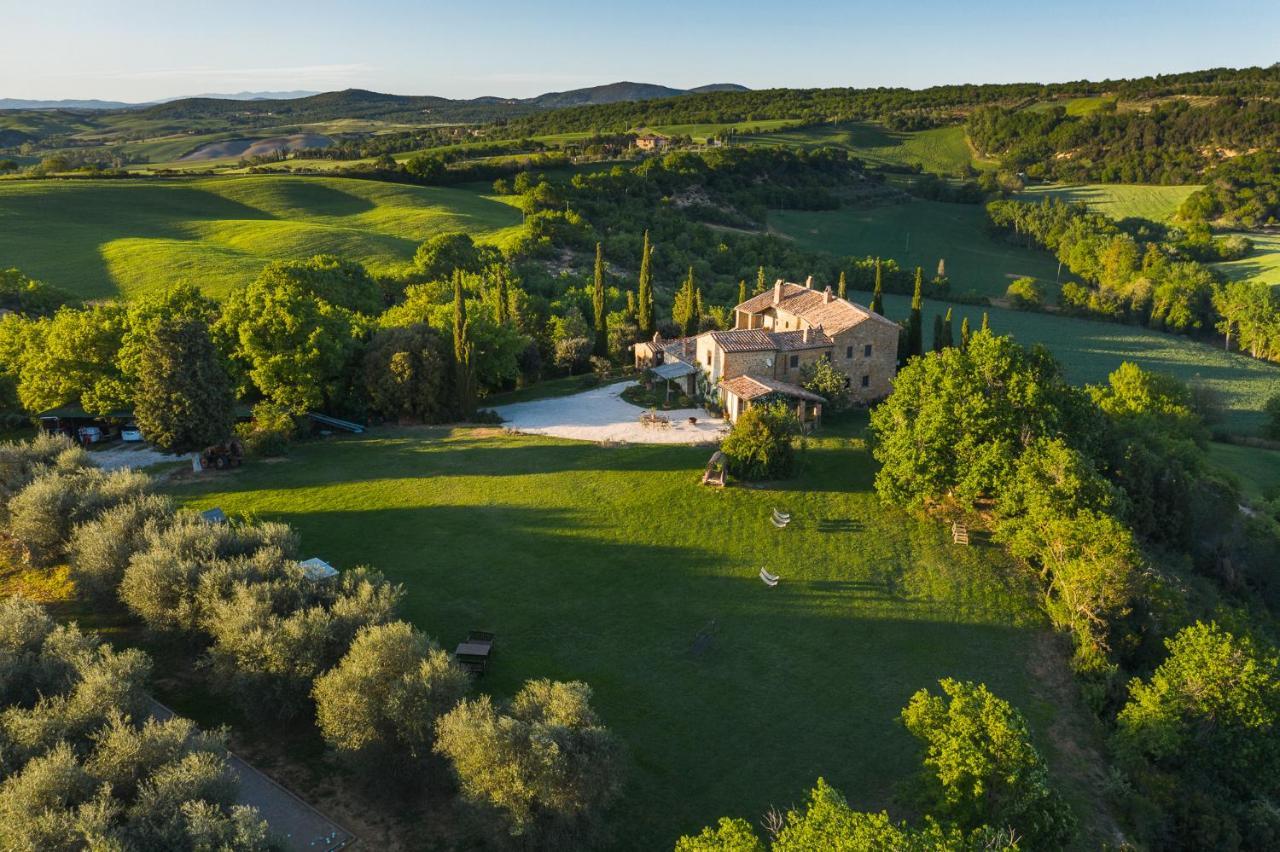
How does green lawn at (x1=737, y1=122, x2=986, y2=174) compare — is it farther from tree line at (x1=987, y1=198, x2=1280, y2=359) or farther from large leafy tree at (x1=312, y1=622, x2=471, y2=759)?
large leafy tree at (x1=312, y1=622, x2=471, y2=759)

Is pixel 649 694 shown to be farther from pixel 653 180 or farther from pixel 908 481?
pixel 653 180

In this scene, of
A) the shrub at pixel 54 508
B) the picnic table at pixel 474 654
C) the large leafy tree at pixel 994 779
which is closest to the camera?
the large leafy tree at pixel 994 779

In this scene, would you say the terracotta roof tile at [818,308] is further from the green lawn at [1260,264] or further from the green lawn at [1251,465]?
the green lawn at [1260,264]

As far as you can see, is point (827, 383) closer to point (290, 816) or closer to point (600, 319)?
point (600, 319)

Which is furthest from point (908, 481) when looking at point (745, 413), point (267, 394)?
point (267, 394)

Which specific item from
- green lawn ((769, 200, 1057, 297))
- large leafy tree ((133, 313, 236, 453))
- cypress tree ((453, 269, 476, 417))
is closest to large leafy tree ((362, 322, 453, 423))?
cypress tree ((453, 269, 476, 417))

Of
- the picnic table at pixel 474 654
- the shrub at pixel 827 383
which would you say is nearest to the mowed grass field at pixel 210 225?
the shrub at pixel 827 383
